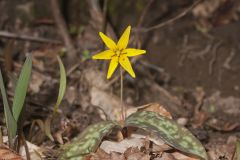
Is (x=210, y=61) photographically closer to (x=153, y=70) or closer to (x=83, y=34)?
(x=153, y=70)

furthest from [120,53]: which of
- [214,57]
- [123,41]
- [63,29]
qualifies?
[214,57]

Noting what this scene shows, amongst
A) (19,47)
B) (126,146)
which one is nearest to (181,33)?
(19,47)

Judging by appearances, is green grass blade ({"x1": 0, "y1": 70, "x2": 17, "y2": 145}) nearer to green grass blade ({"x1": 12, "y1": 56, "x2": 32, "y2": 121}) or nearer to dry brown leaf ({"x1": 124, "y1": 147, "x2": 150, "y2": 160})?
green grass blade ({"x1": 12, "y1": 56, "x2": 32, "y2": 121})

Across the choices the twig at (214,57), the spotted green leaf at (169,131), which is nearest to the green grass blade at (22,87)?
the spotted green leaf at (169,131)

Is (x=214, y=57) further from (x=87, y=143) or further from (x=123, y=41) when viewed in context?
(x=87, y=143)

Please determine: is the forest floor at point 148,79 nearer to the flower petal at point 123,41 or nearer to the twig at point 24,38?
the twig at point 24,38

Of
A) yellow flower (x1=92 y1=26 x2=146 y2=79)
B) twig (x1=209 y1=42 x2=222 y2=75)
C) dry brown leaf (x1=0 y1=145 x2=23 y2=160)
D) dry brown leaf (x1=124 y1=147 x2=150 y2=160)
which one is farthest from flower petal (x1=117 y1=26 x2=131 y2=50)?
twig (x1=209 y1=42 x2=222 y2=75)
